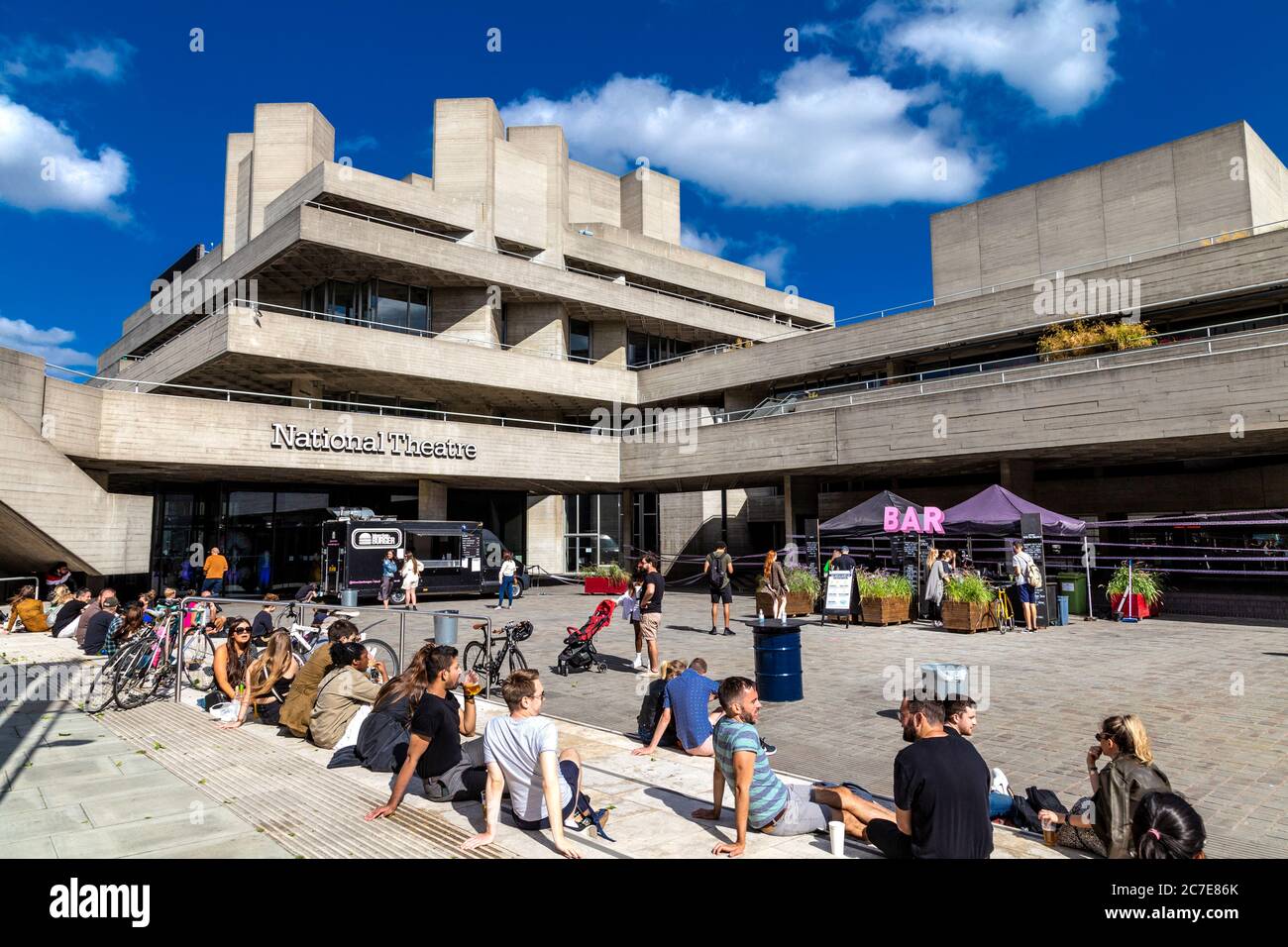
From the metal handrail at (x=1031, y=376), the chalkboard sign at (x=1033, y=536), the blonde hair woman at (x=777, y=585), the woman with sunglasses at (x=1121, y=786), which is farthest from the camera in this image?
the metal handrail at (x=1031, y=376)

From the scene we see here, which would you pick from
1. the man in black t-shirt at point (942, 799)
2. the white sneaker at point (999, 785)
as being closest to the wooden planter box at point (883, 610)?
the white sneaker at point (999, 785)

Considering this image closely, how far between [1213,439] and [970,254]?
22475mm

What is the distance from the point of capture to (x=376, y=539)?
24078 millimetres

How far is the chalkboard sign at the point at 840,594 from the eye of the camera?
59.3ft

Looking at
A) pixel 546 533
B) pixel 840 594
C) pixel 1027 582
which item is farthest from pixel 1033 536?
pixel 546 533

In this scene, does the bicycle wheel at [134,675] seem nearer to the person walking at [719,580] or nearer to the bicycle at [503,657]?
the bicycle at [503,657]

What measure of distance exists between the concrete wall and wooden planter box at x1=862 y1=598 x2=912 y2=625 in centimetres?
2639

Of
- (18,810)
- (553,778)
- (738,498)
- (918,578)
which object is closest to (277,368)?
(738,498)

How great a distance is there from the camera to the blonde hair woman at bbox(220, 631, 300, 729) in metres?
8.90

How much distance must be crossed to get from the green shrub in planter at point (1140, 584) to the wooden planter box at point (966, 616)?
4028 millimetres

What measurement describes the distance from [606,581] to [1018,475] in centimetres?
1453

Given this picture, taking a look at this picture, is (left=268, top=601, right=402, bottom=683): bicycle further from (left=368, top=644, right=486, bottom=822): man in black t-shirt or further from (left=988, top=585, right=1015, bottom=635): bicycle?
(left=988, top=585, right=1015, bottom=635): bicycle
